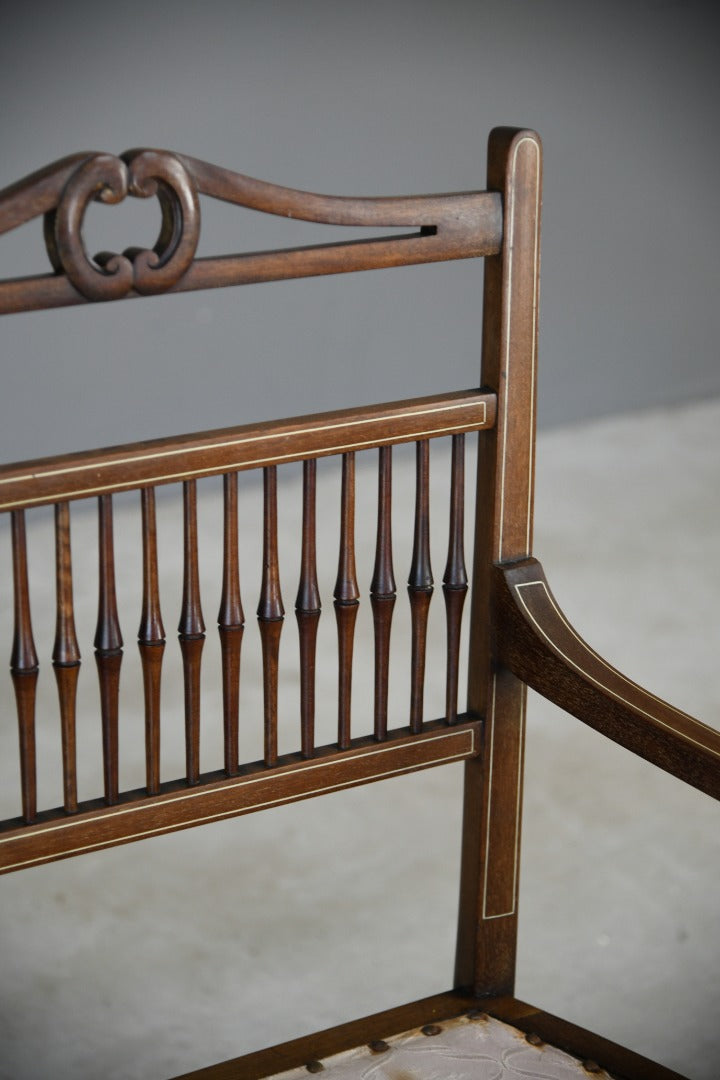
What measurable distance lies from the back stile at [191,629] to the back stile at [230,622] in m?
0.02

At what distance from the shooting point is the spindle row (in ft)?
2.93

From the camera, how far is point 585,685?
951 millimetres

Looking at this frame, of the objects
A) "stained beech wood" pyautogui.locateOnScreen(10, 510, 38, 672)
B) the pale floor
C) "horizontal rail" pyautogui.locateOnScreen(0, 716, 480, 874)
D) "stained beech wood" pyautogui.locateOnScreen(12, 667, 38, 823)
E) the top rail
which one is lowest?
the pale floor

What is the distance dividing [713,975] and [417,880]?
16.5 inches

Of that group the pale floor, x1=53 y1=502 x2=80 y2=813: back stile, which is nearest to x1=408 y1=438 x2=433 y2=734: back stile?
x1=53 y1=502 x2=80 y2=813: back stile

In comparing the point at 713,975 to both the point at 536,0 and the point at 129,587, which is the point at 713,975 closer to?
the point at 129,587

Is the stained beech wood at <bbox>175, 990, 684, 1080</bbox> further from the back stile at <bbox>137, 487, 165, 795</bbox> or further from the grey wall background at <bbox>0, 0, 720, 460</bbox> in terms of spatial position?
the grey wall background at <bbox>0, 0, 720, 460</bbox>

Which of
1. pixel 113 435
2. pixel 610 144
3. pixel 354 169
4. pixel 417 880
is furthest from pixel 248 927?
pixel 610 144

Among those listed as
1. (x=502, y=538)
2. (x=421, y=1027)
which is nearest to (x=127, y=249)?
(x=502, y=538)

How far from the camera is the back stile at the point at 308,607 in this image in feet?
3.13

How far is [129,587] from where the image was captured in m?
2.92

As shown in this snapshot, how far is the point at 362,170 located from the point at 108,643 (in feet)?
9.08

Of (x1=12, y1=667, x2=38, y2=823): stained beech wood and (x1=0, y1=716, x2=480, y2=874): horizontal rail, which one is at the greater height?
(x1=12, y1=667, x2=38, y2=823): stained beech wood

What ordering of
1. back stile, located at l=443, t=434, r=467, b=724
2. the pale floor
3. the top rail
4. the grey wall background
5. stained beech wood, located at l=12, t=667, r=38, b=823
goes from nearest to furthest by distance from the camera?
the top rail < stained beech wood, located at l=12, t=667, r=38, b=823 < back stile, located at l=443, t=434, r=467, b=724 < the pale floor < the grey wall background
